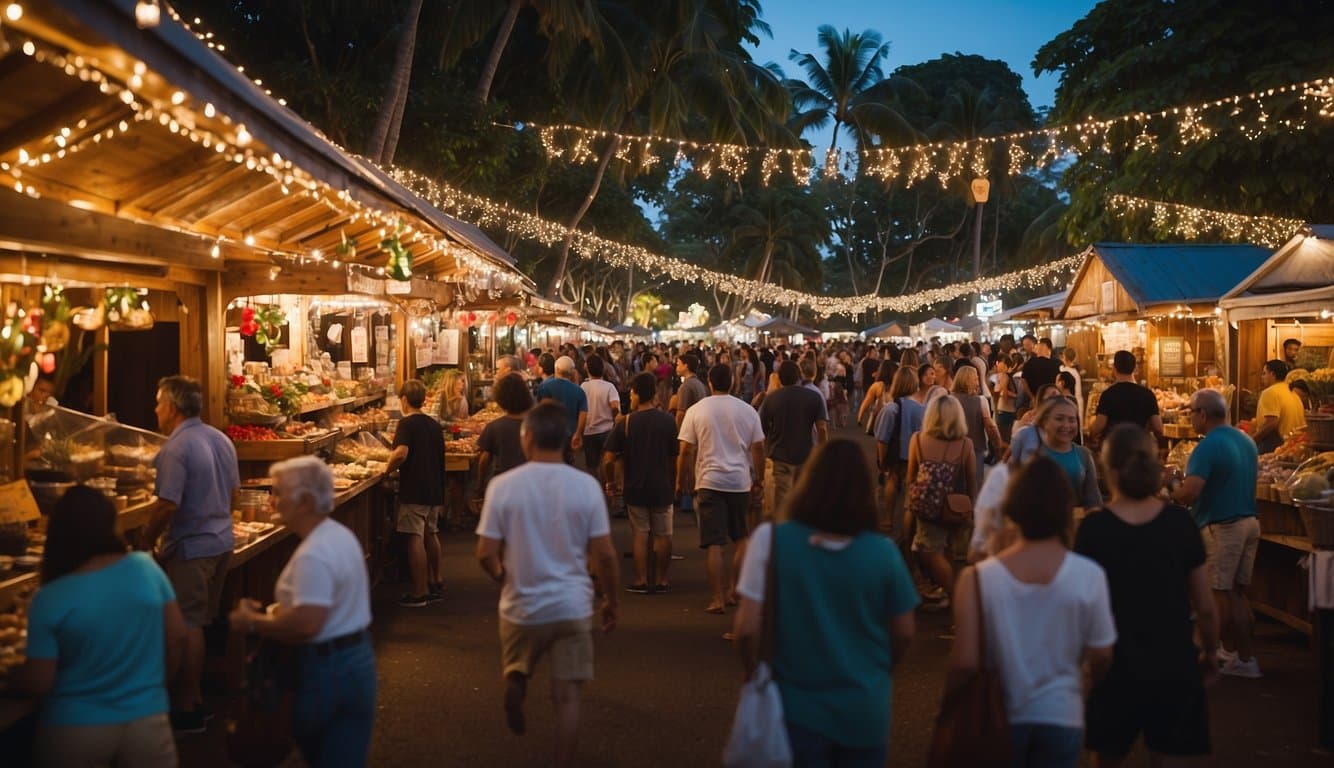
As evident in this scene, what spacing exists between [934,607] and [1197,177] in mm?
15012

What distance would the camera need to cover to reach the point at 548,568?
5.14 metres

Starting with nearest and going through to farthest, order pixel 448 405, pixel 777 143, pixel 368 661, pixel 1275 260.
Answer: pixel 368 661 < pixel 1275 260 < pixel 448 405 < pixel 777 143

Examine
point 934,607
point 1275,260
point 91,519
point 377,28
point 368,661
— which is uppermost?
point 377,28

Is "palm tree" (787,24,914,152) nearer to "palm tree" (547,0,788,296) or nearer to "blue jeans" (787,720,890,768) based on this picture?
"palm tree" (547,0,788,296)

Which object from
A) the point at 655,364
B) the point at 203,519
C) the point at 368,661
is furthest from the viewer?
the point at 655,364

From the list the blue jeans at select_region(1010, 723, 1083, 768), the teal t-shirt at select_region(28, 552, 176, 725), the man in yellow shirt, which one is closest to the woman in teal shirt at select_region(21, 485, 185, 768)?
the teal t-shirt at select_region(28, 552, 176, 725)

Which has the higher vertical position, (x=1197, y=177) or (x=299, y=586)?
(x=1197, y=177)

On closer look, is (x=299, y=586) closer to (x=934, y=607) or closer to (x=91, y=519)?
(x=91, y=519)

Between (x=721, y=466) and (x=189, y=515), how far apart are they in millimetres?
4088

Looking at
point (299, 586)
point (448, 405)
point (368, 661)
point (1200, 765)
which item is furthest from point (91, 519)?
point (448, 405)

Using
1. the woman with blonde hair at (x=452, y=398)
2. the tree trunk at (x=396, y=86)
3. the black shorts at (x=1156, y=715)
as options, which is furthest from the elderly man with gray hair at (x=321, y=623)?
the tree trunk at (x=396, y=86)

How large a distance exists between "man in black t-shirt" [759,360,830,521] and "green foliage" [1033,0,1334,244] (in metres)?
12.6

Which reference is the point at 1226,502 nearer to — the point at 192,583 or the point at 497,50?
the point at 192,583

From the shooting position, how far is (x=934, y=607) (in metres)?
9.66
